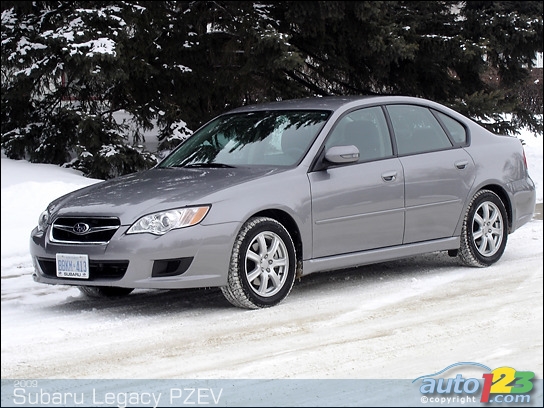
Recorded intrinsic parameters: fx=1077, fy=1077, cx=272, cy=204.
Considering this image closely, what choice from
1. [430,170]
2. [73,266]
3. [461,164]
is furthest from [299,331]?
[461,164]

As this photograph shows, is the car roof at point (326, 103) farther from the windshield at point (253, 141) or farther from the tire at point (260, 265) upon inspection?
the tire at point (260, 265)

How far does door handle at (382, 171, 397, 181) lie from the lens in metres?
8.62

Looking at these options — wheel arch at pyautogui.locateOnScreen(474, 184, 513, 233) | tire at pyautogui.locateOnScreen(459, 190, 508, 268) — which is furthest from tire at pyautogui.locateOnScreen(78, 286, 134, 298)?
wheel arch at pyautogui.locateOnScreen(474, 184, 513, 233)

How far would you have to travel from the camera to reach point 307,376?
5844 millimetres

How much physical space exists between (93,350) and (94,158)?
22.6ft

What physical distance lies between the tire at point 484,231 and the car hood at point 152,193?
84.9 inches

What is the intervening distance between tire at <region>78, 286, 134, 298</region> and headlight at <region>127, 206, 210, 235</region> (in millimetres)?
1260

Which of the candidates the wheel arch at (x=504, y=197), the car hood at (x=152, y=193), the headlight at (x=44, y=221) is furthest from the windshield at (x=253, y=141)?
the wheel arch at (x=504, y=197)

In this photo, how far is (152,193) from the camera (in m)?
7.67

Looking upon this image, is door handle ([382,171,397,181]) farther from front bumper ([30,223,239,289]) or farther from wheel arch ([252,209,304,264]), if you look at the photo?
front bumper ([30,223,239,289])

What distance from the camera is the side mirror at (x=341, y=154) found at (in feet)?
26.8

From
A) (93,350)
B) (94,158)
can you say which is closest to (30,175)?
(94,158)

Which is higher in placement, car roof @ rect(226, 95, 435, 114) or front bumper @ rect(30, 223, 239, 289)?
car roof @ rect(226, 95, 435, 114)

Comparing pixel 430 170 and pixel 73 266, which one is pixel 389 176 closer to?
pixel 430 170
